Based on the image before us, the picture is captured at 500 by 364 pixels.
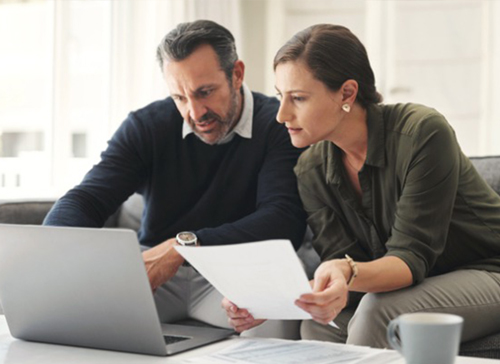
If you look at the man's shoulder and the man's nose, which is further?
the man's shoulder

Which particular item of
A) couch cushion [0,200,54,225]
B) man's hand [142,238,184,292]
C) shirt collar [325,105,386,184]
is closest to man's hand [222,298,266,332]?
man's hand [142,238,184,292]

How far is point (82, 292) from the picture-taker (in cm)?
124

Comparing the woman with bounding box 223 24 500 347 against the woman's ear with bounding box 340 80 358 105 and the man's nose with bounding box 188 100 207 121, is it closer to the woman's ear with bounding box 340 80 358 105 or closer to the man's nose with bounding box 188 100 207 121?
→ the woman's ear with bounding box 340 80 358 105

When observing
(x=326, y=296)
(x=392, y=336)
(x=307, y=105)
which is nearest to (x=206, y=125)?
(x=307, y=105)

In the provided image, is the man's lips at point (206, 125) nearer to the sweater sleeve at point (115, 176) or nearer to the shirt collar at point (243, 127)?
the shirt collar at point (243, 127)

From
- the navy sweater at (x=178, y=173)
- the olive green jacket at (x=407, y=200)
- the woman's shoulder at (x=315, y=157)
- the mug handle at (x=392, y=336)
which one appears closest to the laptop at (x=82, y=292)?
the mug handle at (x=392, y=336)

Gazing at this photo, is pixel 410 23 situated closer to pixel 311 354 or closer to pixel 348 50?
pixel 348 50

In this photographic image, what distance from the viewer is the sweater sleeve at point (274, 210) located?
1.86 metres

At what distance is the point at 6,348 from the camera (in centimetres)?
128

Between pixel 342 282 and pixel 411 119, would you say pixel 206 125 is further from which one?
pixel 342 282

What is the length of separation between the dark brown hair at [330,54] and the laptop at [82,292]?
0.64 m

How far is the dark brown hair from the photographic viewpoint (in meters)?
1.67

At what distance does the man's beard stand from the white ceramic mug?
3.87ft

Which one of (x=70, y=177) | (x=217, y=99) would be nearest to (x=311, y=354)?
(x=217, y=99)
